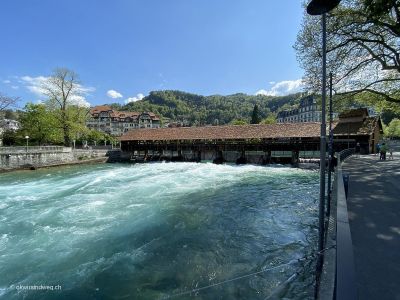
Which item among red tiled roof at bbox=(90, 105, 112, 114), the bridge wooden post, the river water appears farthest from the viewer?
red tiled roof at bbox=(90, 105, 112, 114)

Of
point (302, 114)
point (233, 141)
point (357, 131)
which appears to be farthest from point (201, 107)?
point (357, 131)

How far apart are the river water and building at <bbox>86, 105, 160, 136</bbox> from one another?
3366 inches

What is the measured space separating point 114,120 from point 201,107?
307 ft

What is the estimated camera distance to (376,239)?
4754 mm

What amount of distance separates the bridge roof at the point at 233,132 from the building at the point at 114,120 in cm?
5623

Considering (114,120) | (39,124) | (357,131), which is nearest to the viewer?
(357,131)

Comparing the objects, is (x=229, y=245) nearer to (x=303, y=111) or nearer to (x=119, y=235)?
(x=119, y=235)

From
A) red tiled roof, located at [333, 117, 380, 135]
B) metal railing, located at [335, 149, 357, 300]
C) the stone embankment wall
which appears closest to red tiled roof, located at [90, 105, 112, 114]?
the stone embankment wall

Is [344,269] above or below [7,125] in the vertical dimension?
below

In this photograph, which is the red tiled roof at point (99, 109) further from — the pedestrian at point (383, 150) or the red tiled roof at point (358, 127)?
the pedestrian at point (383, 150)

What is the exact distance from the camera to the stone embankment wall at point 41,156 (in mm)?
29212

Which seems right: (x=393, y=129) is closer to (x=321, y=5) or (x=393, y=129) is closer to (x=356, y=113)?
(x=356, y=113)

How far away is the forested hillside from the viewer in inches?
5984

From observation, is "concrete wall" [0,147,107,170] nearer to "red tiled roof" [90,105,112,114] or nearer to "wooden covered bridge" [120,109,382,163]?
"wooden covered bridge" [120,109,382,163]
